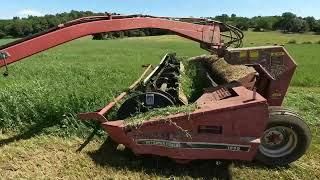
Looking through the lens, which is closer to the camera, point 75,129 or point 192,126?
point 192,126

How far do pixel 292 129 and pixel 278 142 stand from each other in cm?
24

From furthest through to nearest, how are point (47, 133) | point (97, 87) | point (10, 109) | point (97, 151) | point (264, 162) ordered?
point (97, 87)
point (10, 109)
point (47, 133)
point (97, 151)
point (264, 162)

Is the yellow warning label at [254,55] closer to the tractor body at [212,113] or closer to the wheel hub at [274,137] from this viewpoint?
the tractor body at [212,113]

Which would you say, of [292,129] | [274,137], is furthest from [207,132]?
[292,129]

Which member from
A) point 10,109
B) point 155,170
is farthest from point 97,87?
point 155,170

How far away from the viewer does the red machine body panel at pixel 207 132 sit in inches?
193

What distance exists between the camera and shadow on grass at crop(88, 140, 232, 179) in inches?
201

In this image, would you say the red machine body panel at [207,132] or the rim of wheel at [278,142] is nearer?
the red machine body panel at [207,132]

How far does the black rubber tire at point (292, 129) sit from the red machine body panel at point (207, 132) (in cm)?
34

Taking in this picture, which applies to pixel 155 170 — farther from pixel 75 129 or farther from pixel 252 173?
pixel 75 129

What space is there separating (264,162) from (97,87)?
344 centimetres

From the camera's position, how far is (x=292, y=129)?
17.4ft

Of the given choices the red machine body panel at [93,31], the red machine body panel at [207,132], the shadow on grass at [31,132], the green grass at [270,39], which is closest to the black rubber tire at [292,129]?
the red machine body panel at [207,132]

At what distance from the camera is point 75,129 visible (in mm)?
6320
